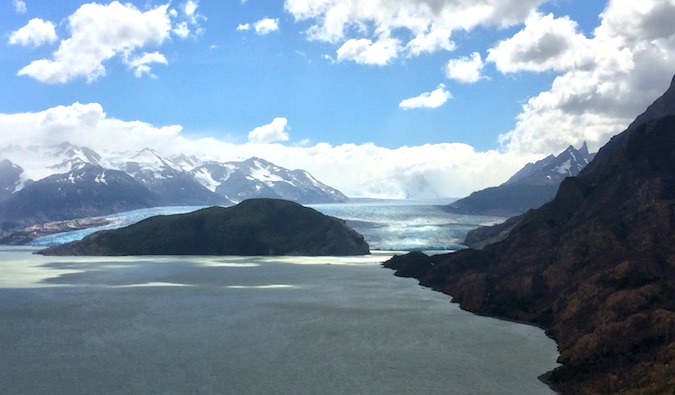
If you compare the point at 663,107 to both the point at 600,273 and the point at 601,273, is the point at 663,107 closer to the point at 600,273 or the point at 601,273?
the point at 600,273

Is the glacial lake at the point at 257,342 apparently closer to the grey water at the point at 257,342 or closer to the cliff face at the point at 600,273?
the grey water at the point at 257,342

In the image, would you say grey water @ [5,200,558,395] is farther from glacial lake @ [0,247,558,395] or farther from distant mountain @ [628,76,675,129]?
distant mountain @ [628,76,675,129]

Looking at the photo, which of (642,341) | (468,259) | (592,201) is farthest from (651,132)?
(642,341)

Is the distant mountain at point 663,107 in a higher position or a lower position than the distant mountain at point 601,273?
higher

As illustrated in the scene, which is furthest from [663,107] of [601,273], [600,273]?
[601,273]

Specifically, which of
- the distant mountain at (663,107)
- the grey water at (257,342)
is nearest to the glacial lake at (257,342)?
the grey water at (257,342)

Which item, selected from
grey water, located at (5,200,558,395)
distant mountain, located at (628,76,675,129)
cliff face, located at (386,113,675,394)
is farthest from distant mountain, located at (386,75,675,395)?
grey water, located at (5,200,558,395)
